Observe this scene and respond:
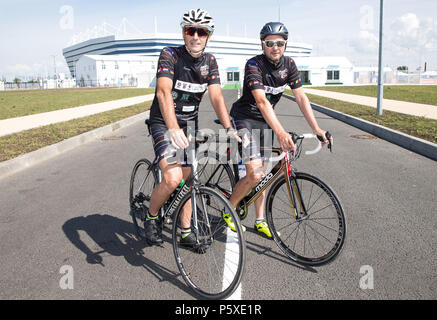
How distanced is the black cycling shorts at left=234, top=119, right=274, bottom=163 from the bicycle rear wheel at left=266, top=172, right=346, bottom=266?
0.35 m

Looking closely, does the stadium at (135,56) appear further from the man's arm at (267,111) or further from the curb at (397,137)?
the man's arm at (267,111)

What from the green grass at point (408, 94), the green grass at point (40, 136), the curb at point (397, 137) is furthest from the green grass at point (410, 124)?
the green grass at point (40, 136)

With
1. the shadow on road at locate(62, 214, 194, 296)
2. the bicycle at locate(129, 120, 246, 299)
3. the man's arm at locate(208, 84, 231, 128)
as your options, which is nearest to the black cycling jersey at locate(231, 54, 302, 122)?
the man's arm at locate(208, 84, 231, 128)

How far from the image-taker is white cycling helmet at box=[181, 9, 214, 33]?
9.84ft

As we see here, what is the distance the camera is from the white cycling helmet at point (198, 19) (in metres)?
3.00

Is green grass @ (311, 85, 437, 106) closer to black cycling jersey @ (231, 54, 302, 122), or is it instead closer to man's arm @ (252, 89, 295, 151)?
black cycling jersey @ (231, 54, 302, 122)

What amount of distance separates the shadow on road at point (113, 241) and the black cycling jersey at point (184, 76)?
4.19 feet

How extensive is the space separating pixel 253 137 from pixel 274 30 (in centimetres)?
100

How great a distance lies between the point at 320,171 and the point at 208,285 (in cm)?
400

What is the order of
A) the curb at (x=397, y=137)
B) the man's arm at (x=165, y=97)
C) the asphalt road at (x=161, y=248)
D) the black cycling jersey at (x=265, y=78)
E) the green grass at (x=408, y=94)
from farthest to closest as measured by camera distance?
1. the green grass at (x=408, y=94)
2. the curb at (x=397, y=137)
3. the black cycling jersey at (x=265, y=78)
4. the man's arm at (x=165, y=97)
5. the asphalt road at (x=161, y=248)

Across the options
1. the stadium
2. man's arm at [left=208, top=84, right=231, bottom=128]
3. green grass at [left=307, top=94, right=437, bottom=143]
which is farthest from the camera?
the stadium

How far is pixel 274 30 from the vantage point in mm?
3283
